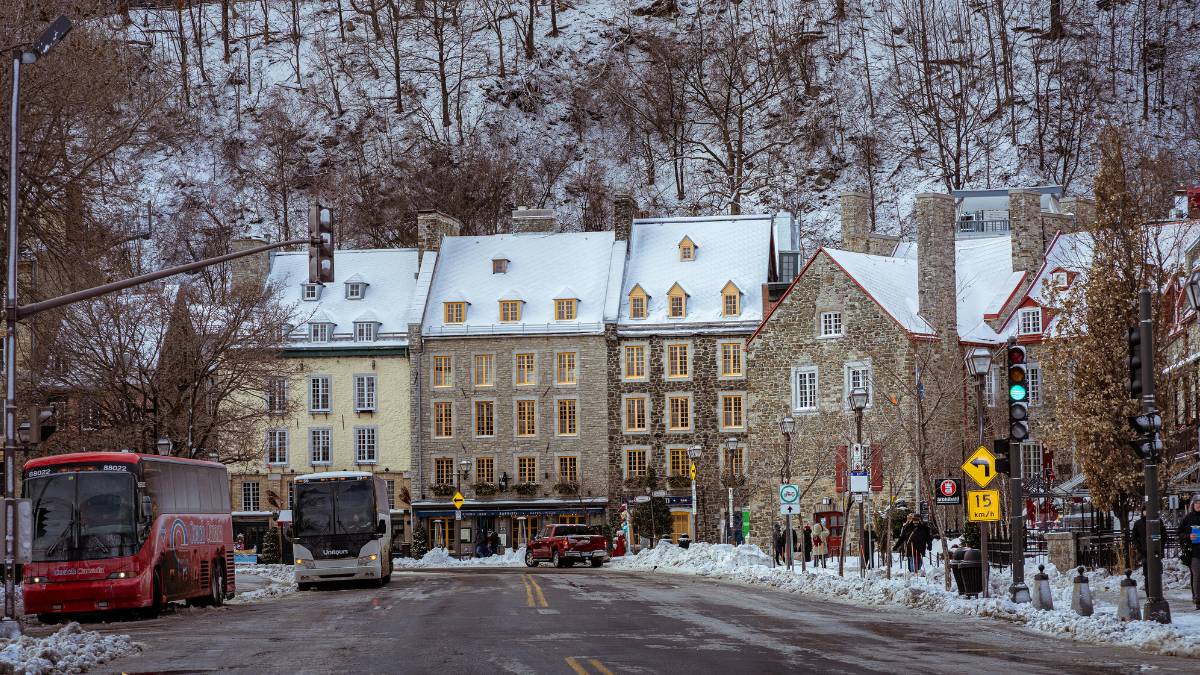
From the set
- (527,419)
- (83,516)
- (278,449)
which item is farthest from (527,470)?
(83,516)

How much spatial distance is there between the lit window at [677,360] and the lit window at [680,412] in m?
1.15

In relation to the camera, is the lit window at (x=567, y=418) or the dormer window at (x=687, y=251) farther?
the dormer window at (x=687, y=251)

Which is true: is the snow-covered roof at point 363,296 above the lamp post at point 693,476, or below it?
above

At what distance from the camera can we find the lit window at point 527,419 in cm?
6456

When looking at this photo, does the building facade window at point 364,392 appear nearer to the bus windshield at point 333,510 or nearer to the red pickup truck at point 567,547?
the red pickup truck at point 567,547

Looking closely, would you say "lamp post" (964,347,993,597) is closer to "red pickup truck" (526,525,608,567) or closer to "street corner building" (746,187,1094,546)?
"red pickup truck" (526,525,608,567)

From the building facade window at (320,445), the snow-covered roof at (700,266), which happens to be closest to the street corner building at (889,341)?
the snow-covered roof at (700,266)

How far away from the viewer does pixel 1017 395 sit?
2245 centimetres

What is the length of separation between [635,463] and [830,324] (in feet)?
40.6

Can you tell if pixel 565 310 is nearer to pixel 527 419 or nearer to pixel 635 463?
pixel 527 419

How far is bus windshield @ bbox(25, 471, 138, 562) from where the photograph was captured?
25.0 metres

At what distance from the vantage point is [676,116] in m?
103

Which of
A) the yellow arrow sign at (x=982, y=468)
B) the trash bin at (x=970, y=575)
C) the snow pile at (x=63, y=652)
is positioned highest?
the yellow arrow sign at (x=982, y=468)

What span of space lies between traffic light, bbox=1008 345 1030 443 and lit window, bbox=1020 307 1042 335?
36.2 m
